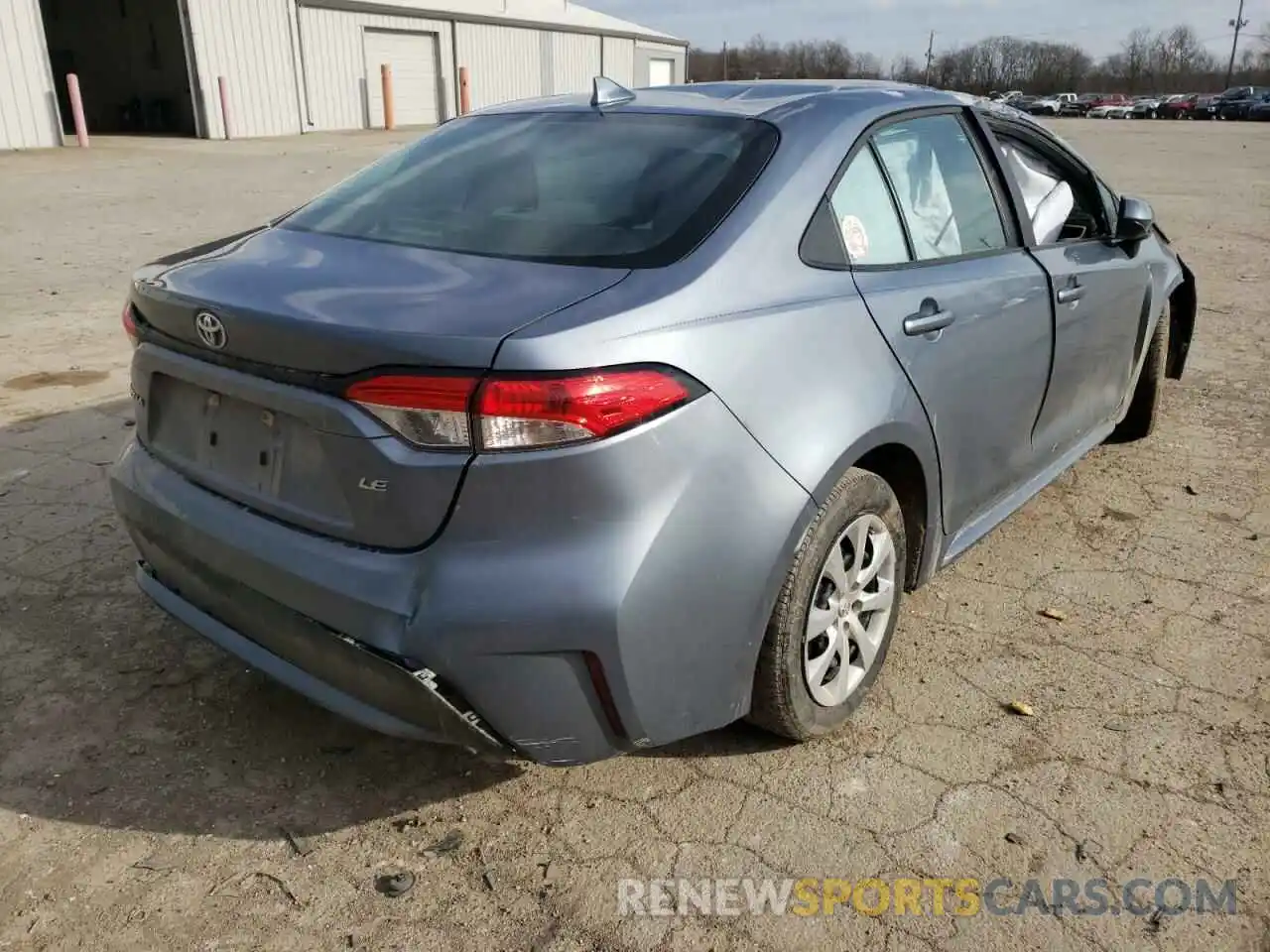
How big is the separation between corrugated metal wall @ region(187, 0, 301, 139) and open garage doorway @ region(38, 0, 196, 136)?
2.04 metres

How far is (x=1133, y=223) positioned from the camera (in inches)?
150

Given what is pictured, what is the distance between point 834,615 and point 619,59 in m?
40.0

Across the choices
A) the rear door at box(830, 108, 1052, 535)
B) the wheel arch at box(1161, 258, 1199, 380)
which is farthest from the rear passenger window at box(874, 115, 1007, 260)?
the wheel arch at box(1161, 258, 1199, 380)

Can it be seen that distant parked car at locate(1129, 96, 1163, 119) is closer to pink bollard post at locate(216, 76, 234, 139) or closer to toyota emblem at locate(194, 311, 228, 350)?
pink bollard post at locate(216, 76, 234, 139)

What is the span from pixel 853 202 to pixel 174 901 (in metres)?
2.29

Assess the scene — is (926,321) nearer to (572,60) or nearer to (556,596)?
(556,596)

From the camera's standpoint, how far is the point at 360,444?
6.48ft

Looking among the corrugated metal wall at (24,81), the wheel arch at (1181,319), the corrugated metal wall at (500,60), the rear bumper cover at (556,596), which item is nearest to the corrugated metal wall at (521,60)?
the corrugated metal wall at (500,60)

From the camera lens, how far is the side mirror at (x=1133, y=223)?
149 inches

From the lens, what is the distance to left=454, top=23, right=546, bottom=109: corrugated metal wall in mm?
30672

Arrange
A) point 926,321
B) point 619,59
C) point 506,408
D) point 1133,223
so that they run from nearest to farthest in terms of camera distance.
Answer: point 506,408
point 926,321
point 1133,223
point 619,59

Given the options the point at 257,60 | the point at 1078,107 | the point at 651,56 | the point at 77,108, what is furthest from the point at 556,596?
the point at 1078,107

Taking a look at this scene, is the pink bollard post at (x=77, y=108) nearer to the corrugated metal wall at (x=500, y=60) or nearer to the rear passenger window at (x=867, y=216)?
A: the corrugated metal wall at (x=500, y=60)

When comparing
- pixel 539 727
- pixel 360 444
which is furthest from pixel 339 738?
pixel 360 444
